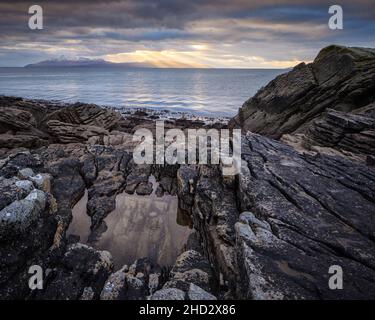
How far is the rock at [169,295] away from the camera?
5875 millimetres

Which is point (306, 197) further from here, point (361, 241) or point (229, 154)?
point (229, 154)

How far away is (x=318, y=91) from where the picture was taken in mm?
20984

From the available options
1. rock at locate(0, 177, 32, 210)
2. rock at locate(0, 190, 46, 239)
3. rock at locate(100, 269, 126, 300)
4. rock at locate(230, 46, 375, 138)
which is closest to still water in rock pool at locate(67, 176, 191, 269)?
rock at locate(100, 269, 126, 300)

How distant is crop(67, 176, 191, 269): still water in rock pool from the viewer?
9427 mm

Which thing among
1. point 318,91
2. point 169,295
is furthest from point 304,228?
point 318,91

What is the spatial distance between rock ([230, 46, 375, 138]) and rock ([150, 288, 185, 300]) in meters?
16.4

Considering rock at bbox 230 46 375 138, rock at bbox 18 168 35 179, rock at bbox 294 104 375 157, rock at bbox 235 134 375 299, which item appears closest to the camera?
rock at bbox 235 134 375 299

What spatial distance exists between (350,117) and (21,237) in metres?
16.5

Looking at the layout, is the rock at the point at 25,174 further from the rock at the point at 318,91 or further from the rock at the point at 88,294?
the rock at the point at 318,91

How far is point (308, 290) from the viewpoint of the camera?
16.9ft

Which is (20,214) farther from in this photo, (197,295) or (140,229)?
(197,295)

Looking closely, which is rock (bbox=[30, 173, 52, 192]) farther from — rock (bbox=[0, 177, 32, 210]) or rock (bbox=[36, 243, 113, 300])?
rock (bbox=[36, 243, 113, 300])
